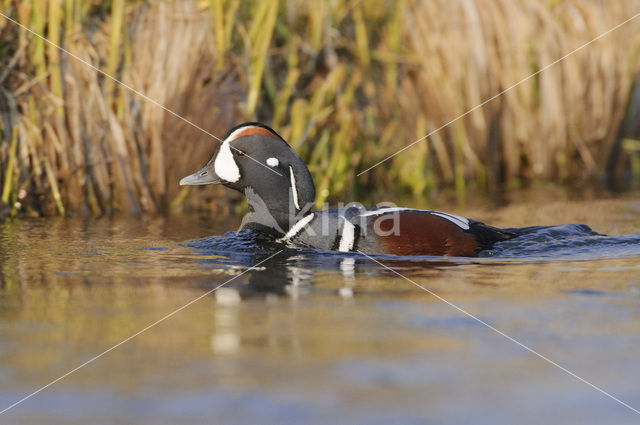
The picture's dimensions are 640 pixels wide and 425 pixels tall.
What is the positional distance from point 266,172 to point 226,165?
28 cm

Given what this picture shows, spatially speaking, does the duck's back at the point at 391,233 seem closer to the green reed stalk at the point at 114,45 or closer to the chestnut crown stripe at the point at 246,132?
the chestnut crown stripe at the point at 246,132

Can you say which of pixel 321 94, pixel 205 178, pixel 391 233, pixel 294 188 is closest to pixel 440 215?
pixel 391 233

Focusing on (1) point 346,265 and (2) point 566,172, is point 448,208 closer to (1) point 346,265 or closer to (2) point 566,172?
(2) point 566,172

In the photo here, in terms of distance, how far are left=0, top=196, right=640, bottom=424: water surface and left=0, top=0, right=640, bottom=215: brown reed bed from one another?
1572 mm

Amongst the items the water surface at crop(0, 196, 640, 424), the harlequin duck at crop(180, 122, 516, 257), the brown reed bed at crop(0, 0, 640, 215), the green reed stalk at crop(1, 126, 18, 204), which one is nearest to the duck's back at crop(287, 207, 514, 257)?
the harlequin duck at crop(180, 122, 516, 257)

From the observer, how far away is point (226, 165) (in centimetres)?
624

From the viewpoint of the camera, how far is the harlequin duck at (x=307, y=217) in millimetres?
5844

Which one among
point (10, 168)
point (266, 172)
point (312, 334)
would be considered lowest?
point (312, 334)

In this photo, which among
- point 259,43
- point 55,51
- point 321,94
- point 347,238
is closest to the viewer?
point 347,238

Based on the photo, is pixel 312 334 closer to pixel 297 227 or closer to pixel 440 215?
pixel 297 227

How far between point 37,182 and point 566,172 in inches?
225

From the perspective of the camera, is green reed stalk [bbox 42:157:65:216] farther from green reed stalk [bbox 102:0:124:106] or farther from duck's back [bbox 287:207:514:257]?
duck's back [bbox 287:207:514:257]

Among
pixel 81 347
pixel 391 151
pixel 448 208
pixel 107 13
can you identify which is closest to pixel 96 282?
pixel 81 347

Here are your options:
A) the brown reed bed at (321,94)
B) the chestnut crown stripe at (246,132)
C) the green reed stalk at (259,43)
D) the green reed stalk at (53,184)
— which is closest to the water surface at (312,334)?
the chestnut crown stripe at (246,132)
